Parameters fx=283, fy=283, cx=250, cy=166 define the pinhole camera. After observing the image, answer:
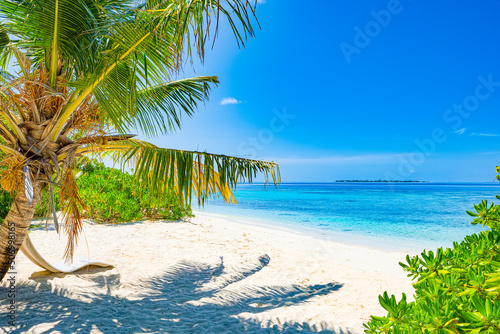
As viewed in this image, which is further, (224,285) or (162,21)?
(224,285)

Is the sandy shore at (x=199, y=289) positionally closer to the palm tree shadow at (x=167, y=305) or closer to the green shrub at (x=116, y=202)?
the palm tree shadow at (x=167, y=305)

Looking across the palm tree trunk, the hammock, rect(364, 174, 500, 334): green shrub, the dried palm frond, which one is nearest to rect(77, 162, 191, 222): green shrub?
the hammock

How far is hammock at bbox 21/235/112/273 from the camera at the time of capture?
4.00 meters

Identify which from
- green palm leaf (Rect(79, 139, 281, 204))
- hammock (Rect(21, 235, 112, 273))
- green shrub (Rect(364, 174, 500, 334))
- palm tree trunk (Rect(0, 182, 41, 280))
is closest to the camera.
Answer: green shrub (Rect(364, 174, 500, 334))

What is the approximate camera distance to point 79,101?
3.40 m

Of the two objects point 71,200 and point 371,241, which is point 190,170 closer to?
point 71,200

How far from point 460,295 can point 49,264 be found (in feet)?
17.2

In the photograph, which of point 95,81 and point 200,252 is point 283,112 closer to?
point 200,252

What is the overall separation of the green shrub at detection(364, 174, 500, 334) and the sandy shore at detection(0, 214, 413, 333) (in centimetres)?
266

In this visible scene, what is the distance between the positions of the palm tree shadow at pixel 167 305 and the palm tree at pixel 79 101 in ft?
3.00

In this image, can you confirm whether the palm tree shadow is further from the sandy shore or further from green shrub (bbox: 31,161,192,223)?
green shrub (bbox: 31,161,192,223)

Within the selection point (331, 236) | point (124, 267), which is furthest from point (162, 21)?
point (331, 236)

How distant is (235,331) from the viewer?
3.25 meters

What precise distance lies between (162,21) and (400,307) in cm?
316
